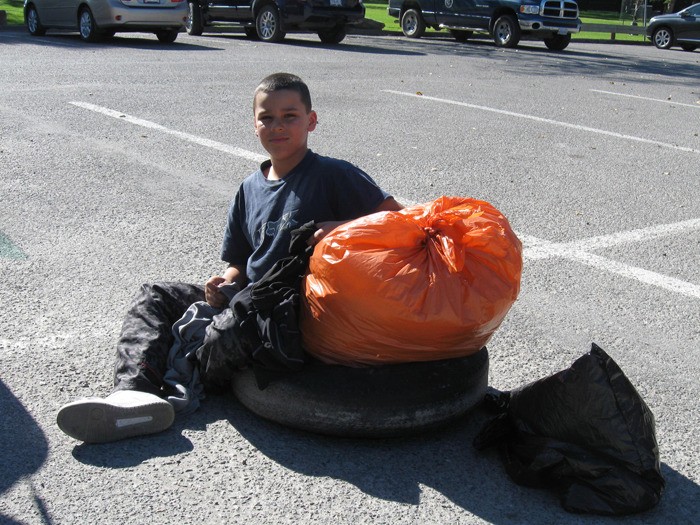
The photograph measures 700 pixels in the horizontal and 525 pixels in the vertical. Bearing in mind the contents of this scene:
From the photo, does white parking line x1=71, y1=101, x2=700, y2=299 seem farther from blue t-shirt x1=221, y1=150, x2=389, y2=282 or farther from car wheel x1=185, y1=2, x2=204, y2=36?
car wheel x1=185, y1=2, x2=204, y2=36

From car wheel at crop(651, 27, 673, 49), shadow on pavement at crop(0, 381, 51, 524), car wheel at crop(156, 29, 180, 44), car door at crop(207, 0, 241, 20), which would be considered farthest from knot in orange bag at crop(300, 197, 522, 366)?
car wheel at crop(651, 27, 673, 49)

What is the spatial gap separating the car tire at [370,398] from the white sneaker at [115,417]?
0.37 meters

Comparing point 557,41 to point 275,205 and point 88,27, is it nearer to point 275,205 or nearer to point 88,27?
point 88,27

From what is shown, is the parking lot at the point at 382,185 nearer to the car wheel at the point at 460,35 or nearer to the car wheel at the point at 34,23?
the car wheel at the point at 34,23

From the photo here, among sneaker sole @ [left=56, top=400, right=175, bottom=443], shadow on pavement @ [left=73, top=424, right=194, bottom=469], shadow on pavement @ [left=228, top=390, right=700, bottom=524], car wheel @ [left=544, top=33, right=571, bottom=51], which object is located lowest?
shadow on pavement @ [left=228, top=390, right=700, bottom=524]

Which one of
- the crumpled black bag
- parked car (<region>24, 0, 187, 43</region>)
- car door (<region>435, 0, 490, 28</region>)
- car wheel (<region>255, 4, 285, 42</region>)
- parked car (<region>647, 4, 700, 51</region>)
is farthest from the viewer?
parked car (<region>647, 4, 700, 51</region>)

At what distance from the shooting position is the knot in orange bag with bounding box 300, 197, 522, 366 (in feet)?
9.98

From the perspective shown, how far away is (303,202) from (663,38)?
26656 millimetres

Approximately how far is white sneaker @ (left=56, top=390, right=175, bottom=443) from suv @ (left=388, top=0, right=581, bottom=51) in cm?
1983

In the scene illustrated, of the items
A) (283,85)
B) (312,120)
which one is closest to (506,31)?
(312,120)

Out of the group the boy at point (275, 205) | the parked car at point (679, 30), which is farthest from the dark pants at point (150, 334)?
the parked car at point (679, 30)

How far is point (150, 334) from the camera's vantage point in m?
3.61

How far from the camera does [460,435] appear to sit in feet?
11.0

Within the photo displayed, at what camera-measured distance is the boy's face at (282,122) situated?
11.6 ft
